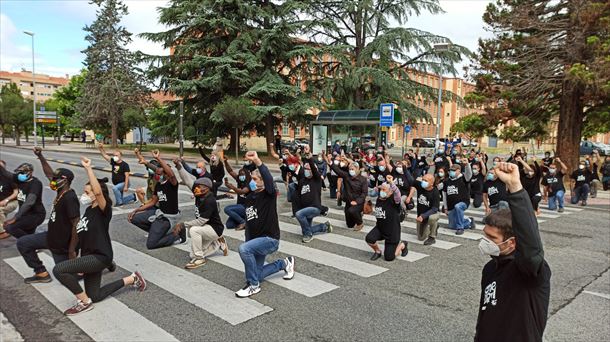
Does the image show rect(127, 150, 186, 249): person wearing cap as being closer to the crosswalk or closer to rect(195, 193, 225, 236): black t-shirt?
the crosswalk

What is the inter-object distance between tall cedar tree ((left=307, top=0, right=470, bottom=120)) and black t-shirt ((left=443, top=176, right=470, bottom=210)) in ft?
69.1

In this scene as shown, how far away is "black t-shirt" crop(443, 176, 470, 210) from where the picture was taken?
9.84 meters

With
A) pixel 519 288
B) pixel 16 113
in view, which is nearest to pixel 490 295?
pixel 519 288

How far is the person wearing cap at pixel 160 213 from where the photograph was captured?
26.0 ft

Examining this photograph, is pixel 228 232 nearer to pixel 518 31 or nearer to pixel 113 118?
pixel 518 31

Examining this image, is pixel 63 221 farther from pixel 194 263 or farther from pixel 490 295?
pixel 490 295

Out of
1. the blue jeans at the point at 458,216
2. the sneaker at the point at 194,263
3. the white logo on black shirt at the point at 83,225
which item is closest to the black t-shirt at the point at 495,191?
the blue jeans at the point at 458,216

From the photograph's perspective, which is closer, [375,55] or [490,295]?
[490,295]

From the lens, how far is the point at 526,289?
2.54 meters

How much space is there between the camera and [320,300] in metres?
5.57

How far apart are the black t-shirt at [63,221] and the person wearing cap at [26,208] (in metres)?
1.96

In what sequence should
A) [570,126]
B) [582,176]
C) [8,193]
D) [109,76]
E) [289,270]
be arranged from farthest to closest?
1. [109,76]
2. [570,126]
3. [582,176]
4. [8,193]
5. [289,270]

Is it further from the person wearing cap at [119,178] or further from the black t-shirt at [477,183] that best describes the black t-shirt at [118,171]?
the black t-shirt at [477,183]

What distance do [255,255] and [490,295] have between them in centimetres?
370
